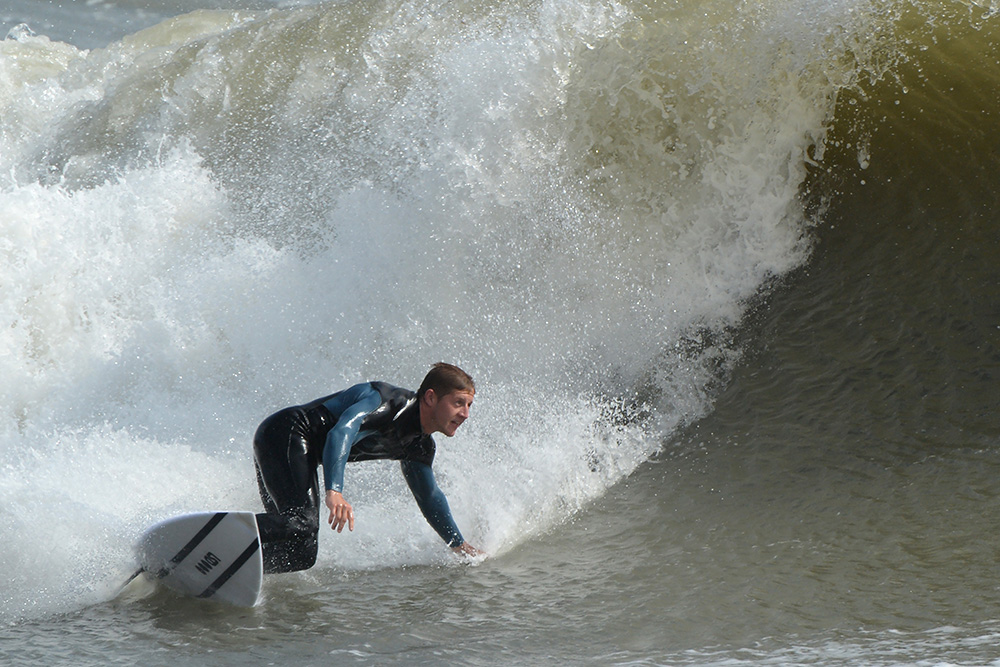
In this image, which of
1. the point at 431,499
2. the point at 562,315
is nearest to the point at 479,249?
the point at 562,315

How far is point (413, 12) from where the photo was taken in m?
8.04

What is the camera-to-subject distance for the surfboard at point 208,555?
3.68 m

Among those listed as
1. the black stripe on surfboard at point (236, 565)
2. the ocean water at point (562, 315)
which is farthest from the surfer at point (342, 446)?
the ocean water at point (562, 315)

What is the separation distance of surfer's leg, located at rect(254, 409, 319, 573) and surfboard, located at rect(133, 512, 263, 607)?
12cm

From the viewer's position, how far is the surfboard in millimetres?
3682

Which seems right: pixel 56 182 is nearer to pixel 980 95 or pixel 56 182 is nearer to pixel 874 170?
pixel 874 170

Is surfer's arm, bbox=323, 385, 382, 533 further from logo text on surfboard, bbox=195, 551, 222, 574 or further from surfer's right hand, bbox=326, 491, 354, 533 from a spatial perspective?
logo text on surfboard, bbox=195, 551, 222, 574

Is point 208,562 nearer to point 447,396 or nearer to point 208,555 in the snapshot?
point 208,555

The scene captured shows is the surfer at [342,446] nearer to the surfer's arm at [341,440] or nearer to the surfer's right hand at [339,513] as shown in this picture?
the surfer's arm at [341,440]

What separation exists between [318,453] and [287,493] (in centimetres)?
21

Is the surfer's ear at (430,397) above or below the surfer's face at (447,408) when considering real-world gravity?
above

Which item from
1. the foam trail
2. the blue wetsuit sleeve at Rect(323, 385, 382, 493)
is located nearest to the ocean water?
the foam trail

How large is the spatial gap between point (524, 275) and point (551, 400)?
1.04m

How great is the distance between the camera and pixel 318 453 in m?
4.06
